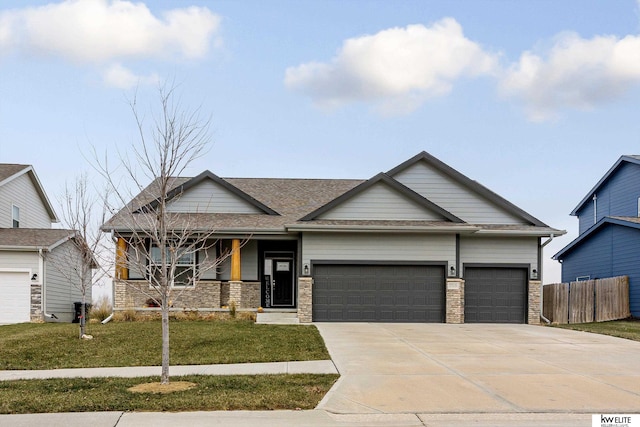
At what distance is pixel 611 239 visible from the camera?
30.8 meters

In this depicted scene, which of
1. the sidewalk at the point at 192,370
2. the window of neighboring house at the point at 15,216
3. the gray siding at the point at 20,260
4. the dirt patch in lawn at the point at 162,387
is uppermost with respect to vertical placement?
the window of neighboring house at the point at 15,216

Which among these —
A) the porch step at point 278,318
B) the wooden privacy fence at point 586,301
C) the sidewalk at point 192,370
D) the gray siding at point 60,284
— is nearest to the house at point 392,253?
the porch step at point 278,318

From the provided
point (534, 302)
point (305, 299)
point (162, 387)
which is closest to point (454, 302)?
point (534, 302)

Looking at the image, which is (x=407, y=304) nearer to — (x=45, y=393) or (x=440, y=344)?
(x=440, y=344)

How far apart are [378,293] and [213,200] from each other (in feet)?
23.9

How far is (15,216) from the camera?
101ft

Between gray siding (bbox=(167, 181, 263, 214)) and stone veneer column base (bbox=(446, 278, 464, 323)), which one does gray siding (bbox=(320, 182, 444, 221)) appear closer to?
stone veneer column base (bbox=(446, 278, 464, 323))

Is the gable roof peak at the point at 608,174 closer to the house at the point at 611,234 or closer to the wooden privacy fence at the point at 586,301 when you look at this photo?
the house at the point at 611,234

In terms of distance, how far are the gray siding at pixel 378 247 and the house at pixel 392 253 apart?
0.11ft

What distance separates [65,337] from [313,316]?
8.52 metres

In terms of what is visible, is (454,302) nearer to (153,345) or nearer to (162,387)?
(153,345)

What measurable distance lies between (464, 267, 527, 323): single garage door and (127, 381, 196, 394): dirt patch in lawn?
49.4ft

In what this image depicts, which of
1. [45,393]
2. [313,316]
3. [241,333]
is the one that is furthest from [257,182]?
[45,393]

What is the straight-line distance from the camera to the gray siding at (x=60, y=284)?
2597cm
